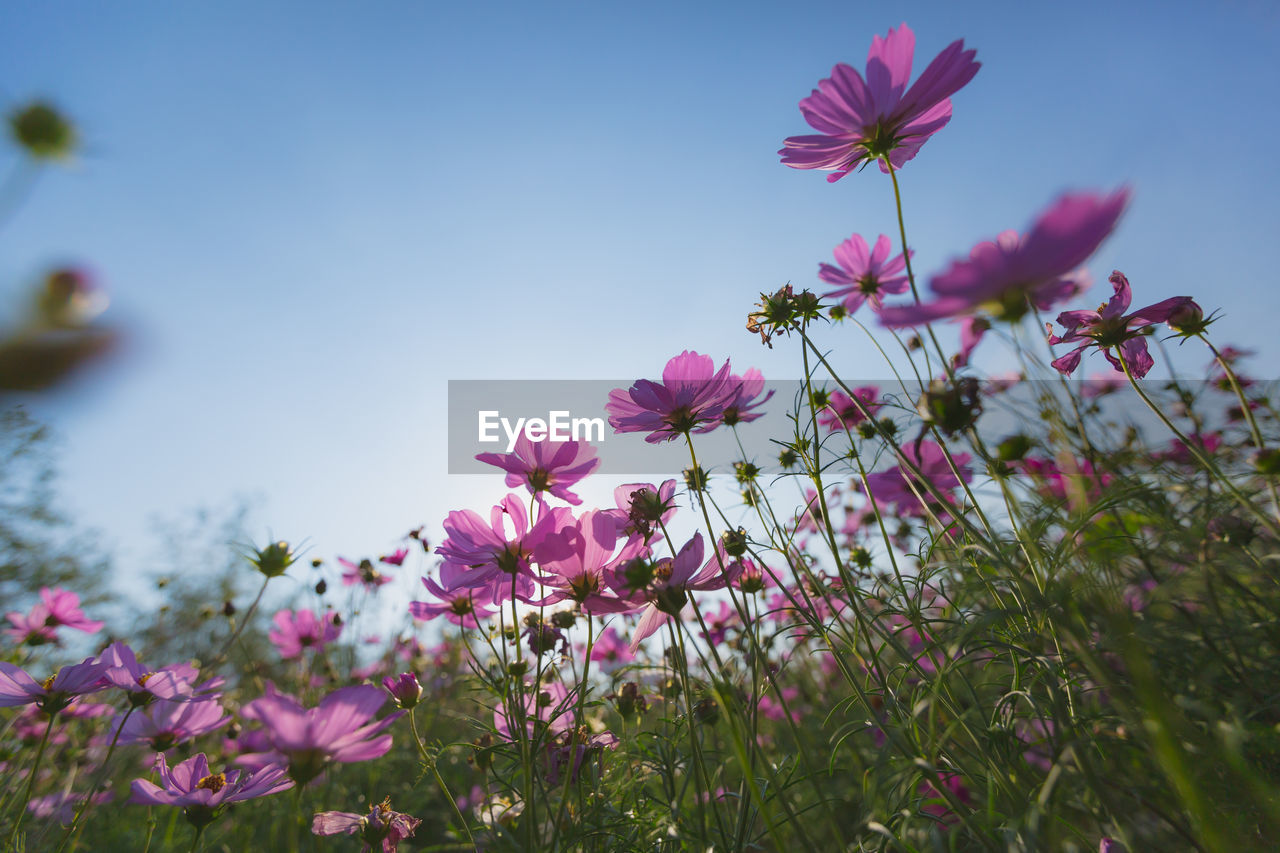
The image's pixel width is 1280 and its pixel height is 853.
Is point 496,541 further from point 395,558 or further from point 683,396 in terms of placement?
point 395,558

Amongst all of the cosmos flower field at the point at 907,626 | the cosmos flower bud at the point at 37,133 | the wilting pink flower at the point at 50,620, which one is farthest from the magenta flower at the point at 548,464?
the cosmos flower bud at the point at 37,133

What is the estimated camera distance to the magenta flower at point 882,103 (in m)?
0.72

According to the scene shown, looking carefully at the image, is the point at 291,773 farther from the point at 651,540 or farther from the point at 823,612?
the point at 823,612

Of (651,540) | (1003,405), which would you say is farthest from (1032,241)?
(651,540)

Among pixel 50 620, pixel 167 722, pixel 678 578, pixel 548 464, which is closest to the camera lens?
pixel 678 578

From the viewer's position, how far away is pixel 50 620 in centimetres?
147

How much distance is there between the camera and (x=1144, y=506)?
61 cm

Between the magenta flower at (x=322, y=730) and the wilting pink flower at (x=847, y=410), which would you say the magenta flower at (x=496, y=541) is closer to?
the magenta flower at (x=322, y=730)

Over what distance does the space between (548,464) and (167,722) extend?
0.86 meters

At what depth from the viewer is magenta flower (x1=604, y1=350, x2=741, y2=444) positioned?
0.78 meters

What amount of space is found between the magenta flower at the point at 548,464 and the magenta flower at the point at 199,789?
451 mm

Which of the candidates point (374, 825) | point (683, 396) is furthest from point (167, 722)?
point (683, 396)

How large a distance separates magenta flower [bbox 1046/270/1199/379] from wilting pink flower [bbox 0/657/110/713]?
161cm

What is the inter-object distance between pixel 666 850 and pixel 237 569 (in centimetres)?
793
